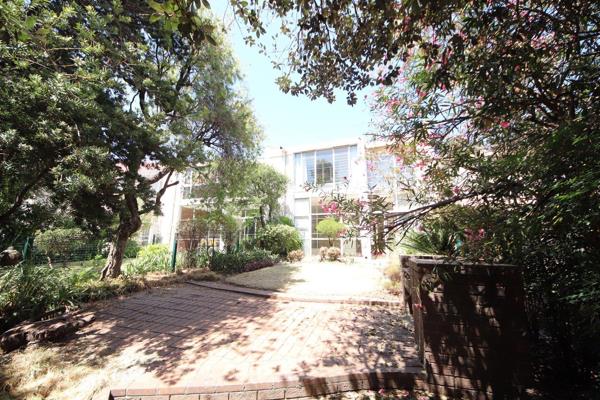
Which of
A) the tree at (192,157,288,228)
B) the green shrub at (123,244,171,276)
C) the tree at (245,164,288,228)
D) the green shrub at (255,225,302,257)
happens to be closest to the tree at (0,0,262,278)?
the tree at (192,157,288,228)

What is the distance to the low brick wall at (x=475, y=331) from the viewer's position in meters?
2.38

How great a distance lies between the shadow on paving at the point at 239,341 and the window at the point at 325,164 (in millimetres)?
10670

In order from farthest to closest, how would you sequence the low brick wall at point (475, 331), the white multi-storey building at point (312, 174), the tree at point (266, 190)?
the white multi-storey building at point (312, 174) < the tree at point (266, 190) < the low brick wall at point (475, 331)

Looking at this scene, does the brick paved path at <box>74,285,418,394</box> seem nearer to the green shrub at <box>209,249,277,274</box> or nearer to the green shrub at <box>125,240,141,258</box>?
the green shrub at <box>209,249,277,274</box>

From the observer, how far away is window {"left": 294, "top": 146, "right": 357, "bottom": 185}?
15.5 meters

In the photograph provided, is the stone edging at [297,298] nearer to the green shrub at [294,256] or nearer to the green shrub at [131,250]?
the green shrub at [294,256]

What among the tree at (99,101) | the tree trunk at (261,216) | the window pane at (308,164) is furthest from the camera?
the window pane at (308,164)

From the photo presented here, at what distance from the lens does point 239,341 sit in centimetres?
→ 381

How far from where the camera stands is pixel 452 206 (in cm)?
277

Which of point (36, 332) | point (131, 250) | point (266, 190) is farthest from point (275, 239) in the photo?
point (36, 332)

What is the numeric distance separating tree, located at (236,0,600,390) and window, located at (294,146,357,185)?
12155 millimetres

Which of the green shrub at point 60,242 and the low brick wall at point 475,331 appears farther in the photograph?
the green shrub at point 60,242

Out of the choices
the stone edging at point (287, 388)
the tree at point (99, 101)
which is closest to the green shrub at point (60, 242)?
the tree at point (99, 101)

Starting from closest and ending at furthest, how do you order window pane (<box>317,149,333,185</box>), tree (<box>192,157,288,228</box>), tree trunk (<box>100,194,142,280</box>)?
tree trunk (<box>100,194,142,280</box>), tree (<box>192,157,288,228</box>), window pane (<box>317,149,333,185</box>)
